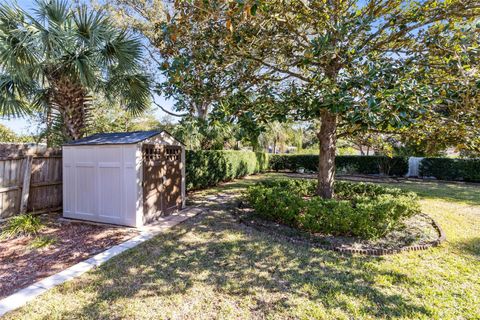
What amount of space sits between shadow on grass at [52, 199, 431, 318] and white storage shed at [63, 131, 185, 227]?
1.18m

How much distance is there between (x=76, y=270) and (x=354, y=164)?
18200 millimetres

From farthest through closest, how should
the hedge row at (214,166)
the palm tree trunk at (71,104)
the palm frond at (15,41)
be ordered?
the hedge row at (214,166)
the palm tree trunk at (71,104)
the palm frond at (15,41)

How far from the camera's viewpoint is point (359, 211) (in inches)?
197

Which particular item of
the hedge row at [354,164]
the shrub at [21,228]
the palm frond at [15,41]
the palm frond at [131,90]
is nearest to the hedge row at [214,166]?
the palm frond at [131,90]

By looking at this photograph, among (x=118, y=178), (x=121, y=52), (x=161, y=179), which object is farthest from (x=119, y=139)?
(x=121, y=52)

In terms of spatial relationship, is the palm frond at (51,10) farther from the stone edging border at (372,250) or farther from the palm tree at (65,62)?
the stone edging border at (372,250)

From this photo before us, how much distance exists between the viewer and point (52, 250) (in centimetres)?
435

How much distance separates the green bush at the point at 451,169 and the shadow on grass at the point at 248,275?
15.0 meters

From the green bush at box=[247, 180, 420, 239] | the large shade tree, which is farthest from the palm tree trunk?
the green bush at box=[247, 180, 420, 239]

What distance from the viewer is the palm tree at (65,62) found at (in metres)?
5.38

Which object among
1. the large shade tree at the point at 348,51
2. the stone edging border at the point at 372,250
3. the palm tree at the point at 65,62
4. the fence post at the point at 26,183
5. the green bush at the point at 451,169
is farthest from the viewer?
the green bush at the point at 451,169

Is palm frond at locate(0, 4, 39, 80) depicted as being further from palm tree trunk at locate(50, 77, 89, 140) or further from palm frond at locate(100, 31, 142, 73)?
palm frond at locate(100, 31, 142, 73)

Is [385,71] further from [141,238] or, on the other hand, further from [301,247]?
[141,238]

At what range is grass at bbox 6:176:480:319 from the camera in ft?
9.16
